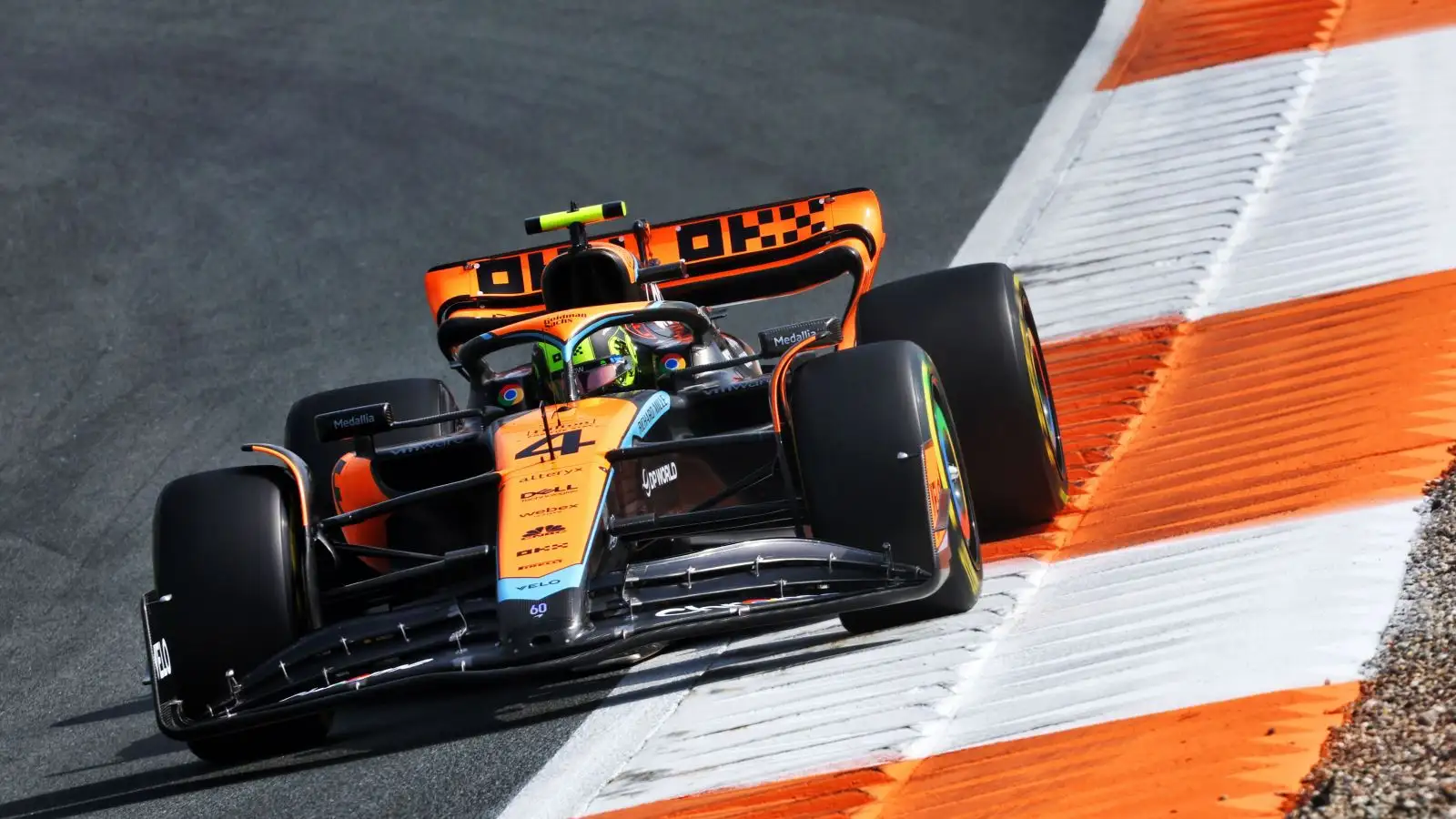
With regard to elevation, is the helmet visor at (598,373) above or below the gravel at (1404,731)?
above

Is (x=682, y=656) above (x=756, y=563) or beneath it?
beneath

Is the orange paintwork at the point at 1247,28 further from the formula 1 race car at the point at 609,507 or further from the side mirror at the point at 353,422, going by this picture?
the side mirror at the point at 353,422

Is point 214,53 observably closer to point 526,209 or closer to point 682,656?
point 526,209

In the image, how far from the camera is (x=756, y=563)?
18.0 feet

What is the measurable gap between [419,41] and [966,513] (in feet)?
31.1

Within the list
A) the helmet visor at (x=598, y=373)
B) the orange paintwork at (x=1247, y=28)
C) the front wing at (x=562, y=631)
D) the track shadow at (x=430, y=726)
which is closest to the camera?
the front wing at (x=562, y=631)

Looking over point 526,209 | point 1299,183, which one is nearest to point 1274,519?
point 1299,183

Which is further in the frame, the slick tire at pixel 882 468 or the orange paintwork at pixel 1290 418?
the orange paintwork at pixel 1290 418

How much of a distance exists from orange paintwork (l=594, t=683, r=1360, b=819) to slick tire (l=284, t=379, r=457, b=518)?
3782 millimetres

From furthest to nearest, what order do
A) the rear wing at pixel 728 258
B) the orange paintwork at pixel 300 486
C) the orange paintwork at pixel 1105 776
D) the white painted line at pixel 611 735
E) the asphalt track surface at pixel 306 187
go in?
the rear wing at pixel 728 258, the asphalt track surface at pixel 306 187, the orange paintwork at pixel 300 486, the white painted line at pixel 611 735, the orange paintwork at pixel 1105 776

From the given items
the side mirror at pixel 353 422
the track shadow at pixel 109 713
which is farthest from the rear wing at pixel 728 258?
the track shadow at pixel 109 713

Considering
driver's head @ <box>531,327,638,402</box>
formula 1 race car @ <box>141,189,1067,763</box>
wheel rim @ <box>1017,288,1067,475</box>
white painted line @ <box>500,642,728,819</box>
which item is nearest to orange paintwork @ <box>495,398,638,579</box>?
formula 1 race car @ <box>141,189,1067,763</box>

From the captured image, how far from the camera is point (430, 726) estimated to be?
6145 mm

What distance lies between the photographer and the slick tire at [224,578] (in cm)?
561
